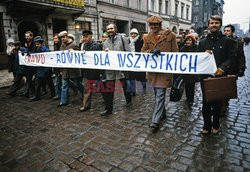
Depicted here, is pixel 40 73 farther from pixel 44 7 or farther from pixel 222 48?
pixel 44 7

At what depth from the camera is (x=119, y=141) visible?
3.57 m

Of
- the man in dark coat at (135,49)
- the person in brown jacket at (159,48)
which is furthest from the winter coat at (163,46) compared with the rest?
the man in dark coat at (135,49)

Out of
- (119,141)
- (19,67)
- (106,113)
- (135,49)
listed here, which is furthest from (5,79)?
(119,141)

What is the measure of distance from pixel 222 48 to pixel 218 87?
0.68m

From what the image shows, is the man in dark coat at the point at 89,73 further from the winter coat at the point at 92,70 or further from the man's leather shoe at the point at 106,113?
the man's leather shoe at the point at 106,113

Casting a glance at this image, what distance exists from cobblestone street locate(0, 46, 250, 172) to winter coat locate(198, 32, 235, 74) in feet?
4.36

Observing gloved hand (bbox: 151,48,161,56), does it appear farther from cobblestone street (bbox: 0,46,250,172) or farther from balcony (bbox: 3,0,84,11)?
balcony (bbox: 3,0,84,11)

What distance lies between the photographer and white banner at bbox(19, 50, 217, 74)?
382cm

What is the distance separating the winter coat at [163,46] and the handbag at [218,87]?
837 millimetres

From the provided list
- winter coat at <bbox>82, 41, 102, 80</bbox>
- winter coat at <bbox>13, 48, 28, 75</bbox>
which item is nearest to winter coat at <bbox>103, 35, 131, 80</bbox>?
winter coat at <bbox>82, 41, 102, 80</bbox>

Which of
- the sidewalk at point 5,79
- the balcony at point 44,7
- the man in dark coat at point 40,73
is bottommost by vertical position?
the sidewalk at point 5,79

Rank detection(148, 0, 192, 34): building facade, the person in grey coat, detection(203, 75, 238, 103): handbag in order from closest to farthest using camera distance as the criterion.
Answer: detection(203, 75, 238, 103): handbag, the person in grey coat, detection(148, 0, 192, 34): building facade

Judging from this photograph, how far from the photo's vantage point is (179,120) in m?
4.46

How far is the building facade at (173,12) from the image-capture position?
2667cm
